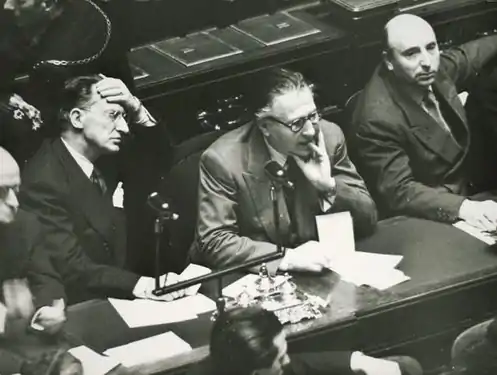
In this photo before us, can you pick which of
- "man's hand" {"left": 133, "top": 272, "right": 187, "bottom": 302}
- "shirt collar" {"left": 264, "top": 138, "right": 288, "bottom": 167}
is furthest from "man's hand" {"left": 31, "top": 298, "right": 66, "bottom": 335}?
"shirt collar" {"left": 264, "top": 138, "right": 288, "bottom": 167}

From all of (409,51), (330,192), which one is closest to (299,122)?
(330,192)

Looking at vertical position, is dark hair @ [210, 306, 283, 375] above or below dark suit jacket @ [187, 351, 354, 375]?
above

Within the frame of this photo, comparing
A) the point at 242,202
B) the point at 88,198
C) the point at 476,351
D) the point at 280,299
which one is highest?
the point at 88,198

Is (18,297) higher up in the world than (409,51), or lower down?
lower down

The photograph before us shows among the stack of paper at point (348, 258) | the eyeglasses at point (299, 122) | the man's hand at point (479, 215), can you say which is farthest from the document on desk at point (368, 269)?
the eyeglasses at point (299, 122)

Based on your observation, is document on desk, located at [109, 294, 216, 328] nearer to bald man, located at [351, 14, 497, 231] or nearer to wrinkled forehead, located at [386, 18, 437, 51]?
bald man, located at [351, 14, 497, 231]

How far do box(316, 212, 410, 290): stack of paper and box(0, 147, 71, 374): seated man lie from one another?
1032 millimetres

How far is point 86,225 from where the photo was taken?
3744 millimetres

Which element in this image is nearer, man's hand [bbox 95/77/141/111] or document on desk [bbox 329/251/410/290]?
man's hand [bbox 95/77/141/111]

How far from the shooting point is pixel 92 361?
12.3ft

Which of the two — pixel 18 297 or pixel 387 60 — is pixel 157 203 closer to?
pixel 18 297

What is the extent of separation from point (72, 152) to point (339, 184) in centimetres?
101

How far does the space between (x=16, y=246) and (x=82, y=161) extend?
1.20 feet

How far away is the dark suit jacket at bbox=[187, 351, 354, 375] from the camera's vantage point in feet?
12.9
